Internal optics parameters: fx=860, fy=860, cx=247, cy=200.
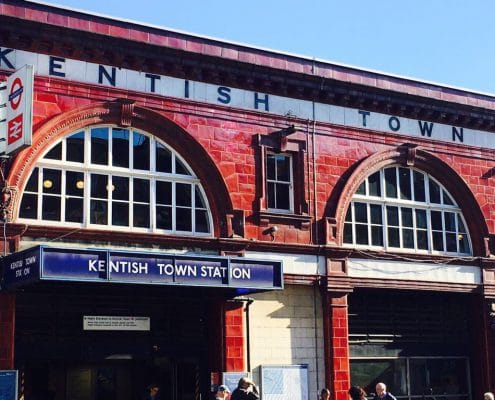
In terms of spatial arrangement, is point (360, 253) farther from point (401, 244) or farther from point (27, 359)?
point (27, 359)

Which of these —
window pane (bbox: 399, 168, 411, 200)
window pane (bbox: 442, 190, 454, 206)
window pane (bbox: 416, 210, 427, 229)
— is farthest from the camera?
window pane (bbox: 442, 190, 454, 206)

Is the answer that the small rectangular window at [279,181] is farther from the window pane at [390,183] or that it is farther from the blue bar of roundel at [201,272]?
the blue bar of roundel at [201,272]

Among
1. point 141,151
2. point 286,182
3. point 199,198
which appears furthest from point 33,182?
point 286,182

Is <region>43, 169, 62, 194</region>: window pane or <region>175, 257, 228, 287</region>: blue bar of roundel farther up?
<region>43, 169, 62, 194</region>: window pane

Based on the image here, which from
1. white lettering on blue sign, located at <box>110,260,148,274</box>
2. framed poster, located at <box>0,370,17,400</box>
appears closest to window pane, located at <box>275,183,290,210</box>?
white lettering on blue sign, located at <box>110,260,148,274</box>

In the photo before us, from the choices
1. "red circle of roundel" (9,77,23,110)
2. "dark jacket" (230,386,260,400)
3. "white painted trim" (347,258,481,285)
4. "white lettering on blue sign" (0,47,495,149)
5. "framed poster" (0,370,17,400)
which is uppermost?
"white lettering on blue sign" (0,47,495,149)

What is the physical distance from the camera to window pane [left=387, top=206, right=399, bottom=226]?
2411 cm

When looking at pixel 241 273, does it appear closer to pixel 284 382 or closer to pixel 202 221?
pixel 202 221

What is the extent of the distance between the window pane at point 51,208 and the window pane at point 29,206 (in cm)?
18

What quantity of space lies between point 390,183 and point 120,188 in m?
8.15

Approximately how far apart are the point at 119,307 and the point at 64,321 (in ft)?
4.35

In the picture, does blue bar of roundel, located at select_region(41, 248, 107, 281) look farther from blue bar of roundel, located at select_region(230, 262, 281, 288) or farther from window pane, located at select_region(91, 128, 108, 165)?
window pane, located at select_region(91, 128, 108, 165)

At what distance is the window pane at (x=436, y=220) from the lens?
81.7 ft

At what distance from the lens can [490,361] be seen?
24.2 metres
